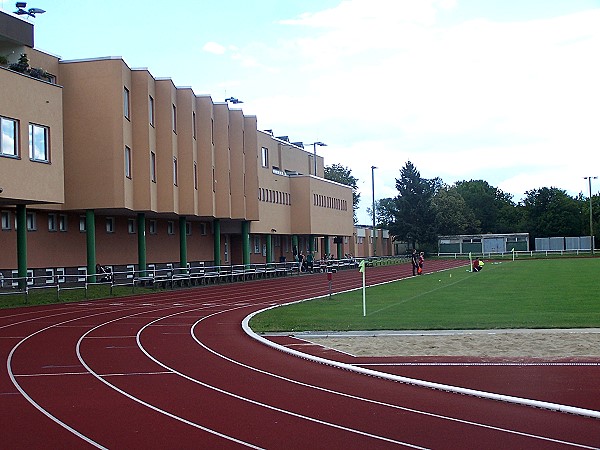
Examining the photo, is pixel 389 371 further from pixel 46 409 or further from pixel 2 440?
pixel 2 440

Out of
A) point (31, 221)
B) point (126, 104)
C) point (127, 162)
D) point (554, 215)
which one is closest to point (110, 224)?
point (127, 162)

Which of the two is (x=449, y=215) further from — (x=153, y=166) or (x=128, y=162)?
(x=128, y=162)

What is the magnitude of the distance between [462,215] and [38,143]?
302 feet

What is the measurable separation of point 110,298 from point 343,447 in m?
27.9

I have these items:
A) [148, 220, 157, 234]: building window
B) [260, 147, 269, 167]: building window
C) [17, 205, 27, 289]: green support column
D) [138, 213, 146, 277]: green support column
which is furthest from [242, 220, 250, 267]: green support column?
[17, 205, 27, 289]: green support column

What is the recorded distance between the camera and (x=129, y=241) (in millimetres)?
47344

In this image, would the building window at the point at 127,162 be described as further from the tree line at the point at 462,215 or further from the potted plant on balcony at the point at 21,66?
the tree line at the point at 462,215

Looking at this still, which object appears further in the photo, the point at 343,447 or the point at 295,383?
the point at 295,383

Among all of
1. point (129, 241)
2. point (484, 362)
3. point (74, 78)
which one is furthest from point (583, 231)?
point (484, 362)

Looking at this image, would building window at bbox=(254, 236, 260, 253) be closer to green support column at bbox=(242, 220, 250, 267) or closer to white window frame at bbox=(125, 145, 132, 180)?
green support column at bbox=(242, 220, 250, 267)

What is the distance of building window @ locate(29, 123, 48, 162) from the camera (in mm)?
31977

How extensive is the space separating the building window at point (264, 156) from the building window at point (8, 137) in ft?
118

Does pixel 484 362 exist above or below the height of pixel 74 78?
below

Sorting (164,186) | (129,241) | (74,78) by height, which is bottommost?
(129,241)
